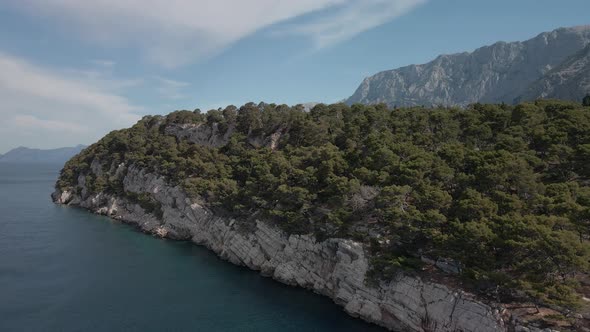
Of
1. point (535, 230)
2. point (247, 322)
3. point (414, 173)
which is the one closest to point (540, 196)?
point (535, 230)

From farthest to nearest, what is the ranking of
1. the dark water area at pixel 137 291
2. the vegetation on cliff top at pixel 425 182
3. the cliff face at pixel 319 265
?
the dark water area at pixel 137 291 → the cliff face at pixel 319 265 → the vegetation on cliff top at pixel 425 182

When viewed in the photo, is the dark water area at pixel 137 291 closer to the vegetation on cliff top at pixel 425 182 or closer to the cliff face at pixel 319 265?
Answer: the cliff face at pixel 319 265

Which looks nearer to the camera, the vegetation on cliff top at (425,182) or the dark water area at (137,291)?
the vegetation on cliff top at (425,182)

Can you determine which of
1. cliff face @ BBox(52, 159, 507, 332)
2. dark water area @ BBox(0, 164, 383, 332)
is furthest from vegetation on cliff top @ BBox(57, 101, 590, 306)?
dark water area @ BBox(0, 164, 383, 332)

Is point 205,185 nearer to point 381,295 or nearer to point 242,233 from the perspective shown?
point 242,233

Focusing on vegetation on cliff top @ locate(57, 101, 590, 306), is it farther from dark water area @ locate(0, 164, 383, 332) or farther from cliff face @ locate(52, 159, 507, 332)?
dark water area @ locate(0, 164, 383, 332)

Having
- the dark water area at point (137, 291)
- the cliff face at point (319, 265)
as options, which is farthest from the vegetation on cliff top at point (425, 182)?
the dark water area at point (137, 291)
